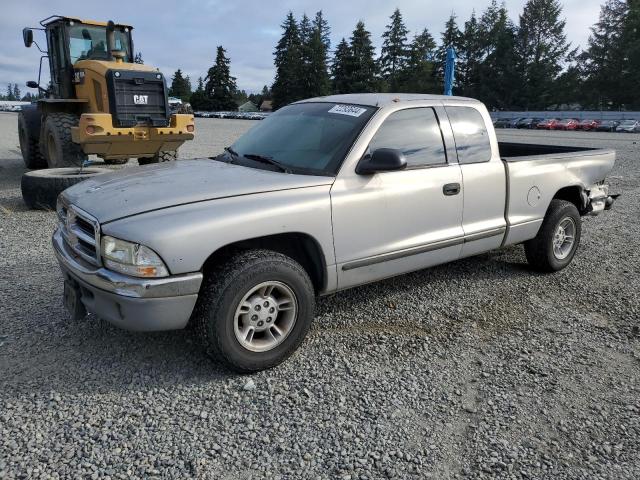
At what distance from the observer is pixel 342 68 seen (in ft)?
259

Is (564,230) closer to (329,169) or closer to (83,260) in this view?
(329,169)

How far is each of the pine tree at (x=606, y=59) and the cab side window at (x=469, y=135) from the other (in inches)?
3053

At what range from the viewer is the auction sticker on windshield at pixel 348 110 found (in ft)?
13.1

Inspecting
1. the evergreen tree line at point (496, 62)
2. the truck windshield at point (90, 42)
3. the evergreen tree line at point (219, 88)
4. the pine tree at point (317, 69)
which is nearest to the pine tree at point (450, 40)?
the evergreen tree line at point (496, 62)

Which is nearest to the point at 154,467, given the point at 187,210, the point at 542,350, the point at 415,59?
the point at 187,210

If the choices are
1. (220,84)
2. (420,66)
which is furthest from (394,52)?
(220,84)

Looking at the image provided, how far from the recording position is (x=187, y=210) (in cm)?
302

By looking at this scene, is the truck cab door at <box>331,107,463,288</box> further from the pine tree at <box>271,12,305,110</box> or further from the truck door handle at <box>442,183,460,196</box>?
the pine tree at <box>271,12,305,110</box>

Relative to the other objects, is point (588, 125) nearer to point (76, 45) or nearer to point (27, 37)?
point (76, 45)

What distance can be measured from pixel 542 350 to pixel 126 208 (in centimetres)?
302

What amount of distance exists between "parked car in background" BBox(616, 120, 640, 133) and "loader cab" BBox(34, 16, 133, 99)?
136 feet

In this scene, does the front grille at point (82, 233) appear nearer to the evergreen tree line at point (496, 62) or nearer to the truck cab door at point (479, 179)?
the truck cab door at point (479, 179)

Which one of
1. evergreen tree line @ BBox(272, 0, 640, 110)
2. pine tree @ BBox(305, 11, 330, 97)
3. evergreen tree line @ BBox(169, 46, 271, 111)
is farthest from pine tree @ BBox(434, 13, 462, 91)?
evergreen tree line @ BBox(169, 46, 271, 111)

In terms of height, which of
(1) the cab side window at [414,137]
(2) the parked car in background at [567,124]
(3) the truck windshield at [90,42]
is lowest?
(1) the cab side window at [414,137]
